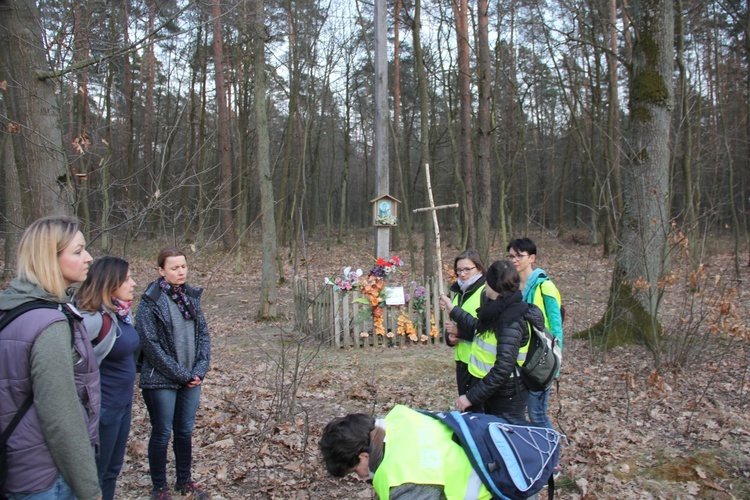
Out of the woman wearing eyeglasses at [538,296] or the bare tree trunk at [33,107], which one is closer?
the woman wearing eyeglasses at [538,296]

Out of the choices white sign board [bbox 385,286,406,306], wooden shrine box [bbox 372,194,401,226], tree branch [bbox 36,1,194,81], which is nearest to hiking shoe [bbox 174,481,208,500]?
tree branch [bbox 36,1,194,81]

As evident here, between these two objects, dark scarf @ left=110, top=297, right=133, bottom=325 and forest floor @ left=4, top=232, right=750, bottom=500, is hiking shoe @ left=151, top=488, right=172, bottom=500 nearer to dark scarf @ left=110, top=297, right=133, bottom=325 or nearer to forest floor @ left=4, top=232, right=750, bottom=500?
forest floor @ left=4, top=232, right=750, bottom=500

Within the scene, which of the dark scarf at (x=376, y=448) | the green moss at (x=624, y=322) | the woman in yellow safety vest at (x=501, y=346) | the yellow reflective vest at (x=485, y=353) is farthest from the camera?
the green moss at (x=624, y=322)

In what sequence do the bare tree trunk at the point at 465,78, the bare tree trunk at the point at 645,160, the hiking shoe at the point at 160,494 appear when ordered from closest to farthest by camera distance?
the hiking shoe at the point at 160,494, the bare tree trunk at the point at 645,160, the bare tree trunk at the point at 465,78

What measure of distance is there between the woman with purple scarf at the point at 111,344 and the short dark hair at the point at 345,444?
1.46m

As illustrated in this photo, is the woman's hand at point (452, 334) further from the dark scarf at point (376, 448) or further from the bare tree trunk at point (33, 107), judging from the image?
the bare tree trunk at point (33, 107)

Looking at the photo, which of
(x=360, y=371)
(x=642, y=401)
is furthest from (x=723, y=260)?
(x=360, y=371)

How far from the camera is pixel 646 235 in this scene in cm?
664

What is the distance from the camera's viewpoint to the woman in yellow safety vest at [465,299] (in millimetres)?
3494

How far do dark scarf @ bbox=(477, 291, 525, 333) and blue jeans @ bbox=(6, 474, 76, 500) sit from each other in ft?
7.27

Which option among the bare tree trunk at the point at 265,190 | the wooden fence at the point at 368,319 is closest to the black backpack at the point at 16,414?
the wooden fence at the point at 368,319

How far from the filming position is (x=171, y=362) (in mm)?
3211

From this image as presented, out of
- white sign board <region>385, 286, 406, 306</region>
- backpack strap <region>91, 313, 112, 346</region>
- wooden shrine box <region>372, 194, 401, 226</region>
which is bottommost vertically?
white sign board <region>385, 286, 406, 306</region>

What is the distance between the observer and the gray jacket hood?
71.6 inches
